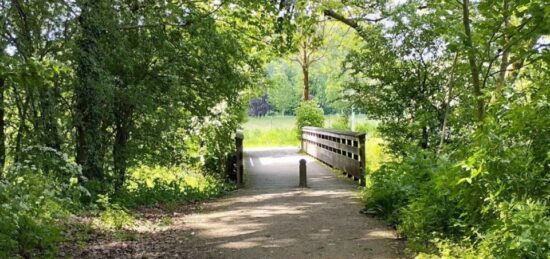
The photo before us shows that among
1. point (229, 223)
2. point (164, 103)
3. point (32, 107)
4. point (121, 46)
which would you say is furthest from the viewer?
point (164, 103)

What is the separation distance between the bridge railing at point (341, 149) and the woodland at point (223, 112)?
2.26ft

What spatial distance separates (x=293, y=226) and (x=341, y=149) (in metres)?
5.76

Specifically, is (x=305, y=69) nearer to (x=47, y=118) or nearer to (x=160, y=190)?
(x=160, y=190)

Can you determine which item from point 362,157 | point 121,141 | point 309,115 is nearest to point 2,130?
point 121,141

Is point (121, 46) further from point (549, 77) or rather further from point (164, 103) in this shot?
point (549, 77)

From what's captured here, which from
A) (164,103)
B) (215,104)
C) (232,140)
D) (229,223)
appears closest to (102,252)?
(229,223)

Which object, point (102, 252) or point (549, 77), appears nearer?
point (549, 77)

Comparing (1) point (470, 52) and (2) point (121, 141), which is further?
(2) point (121, 141)

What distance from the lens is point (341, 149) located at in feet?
38.7

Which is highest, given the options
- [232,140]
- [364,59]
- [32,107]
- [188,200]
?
[364,59]

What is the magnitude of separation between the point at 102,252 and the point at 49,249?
0.70 m

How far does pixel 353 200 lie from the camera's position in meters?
8.02

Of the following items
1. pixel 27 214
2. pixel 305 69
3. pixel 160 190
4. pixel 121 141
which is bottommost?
pixel 160 190

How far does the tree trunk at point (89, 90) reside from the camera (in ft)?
21.7
